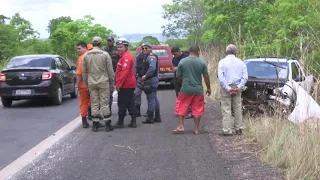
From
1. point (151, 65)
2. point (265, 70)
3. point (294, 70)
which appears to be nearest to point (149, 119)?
point (151, 65)

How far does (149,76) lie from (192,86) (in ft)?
5.20

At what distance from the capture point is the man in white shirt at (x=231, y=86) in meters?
8.79

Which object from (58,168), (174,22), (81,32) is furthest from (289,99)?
(174,22)

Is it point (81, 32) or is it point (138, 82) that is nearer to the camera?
point (138, 82)

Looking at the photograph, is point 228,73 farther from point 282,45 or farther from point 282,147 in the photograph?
point 282,45

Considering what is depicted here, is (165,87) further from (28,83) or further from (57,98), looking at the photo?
(28,83)

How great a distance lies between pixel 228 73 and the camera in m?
8.82

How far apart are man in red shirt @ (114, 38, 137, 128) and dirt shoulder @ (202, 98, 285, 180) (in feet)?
5.48

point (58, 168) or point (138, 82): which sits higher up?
point (138, 82)

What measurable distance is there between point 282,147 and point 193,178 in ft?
4.93

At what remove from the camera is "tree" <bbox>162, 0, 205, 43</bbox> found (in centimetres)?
5393

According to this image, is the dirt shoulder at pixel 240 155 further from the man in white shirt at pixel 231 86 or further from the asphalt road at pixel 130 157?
the man in white shirt at pixel 231 86

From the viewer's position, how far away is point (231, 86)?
28.8ft

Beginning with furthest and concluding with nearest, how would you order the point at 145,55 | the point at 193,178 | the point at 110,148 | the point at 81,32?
the point at 81,32, the point at 145,55, the point at 110,148, the point at 193,178
